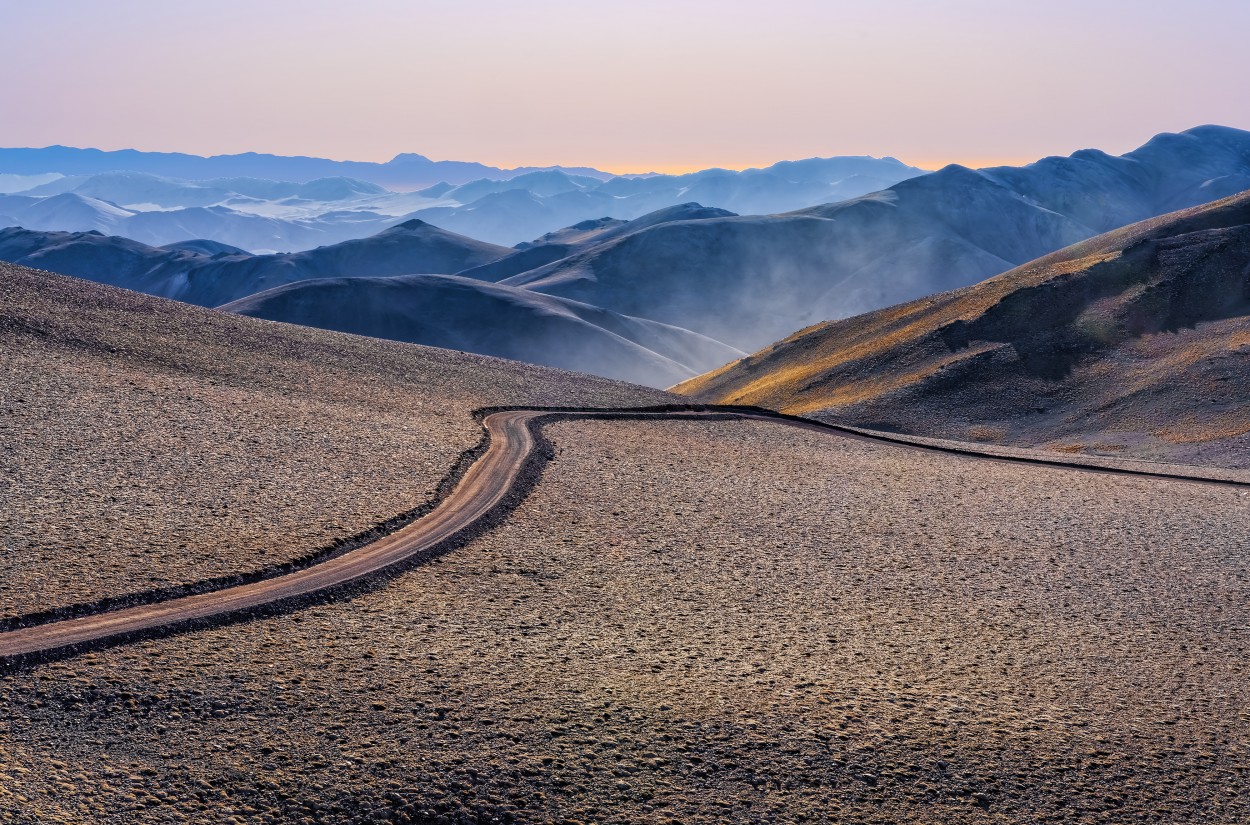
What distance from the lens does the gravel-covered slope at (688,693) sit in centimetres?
1457

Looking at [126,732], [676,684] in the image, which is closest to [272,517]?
[126,732]

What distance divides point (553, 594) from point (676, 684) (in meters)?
5.39

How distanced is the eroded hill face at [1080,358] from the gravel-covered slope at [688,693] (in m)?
38.8

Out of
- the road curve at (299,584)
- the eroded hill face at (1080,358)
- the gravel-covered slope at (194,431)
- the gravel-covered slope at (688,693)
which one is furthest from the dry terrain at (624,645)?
the eroded hill face at (1080,358)

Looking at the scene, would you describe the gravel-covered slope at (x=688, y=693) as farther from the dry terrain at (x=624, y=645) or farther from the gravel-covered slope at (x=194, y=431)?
the gravel-covered slope at (x=194, y=431)

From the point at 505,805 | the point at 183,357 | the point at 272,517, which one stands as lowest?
the point at 505,805

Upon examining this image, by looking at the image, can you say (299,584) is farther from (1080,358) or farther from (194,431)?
(1080,358)

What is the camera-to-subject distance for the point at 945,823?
14.7m

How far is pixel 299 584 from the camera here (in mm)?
22234

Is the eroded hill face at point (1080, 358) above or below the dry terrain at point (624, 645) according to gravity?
above

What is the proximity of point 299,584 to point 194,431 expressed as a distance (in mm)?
14735

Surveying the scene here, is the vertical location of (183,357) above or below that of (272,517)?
above

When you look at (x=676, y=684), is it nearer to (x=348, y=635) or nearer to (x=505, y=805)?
(x=505, y=805)

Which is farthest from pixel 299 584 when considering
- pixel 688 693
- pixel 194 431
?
pixel 194 431
